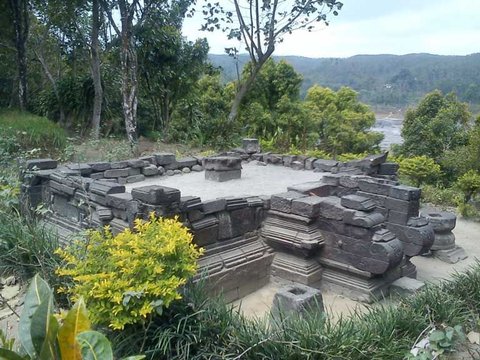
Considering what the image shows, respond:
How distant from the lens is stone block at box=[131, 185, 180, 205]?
461cm

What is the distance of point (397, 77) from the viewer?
8556cm

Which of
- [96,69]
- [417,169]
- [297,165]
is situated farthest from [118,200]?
[96,69]

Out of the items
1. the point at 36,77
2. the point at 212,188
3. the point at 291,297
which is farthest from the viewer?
the point at 36,77

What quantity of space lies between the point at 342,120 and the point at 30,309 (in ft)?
67.4

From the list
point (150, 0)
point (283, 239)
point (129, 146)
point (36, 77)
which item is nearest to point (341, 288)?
point (283, 239)

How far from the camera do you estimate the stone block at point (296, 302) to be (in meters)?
3.99

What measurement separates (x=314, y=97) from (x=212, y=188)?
1781 centimetres

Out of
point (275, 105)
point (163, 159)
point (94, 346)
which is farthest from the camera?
point (275, 105)

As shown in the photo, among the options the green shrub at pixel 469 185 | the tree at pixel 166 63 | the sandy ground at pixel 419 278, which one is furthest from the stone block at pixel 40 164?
the green shrub at pixel 469 185

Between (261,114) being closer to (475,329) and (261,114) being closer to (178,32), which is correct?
(178,32)

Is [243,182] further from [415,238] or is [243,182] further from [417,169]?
[417,169]

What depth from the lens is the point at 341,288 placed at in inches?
216

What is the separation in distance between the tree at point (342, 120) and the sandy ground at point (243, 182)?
9.54m

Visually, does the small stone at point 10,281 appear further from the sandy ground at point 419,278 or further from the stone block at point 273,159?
the stone block at point 273,159
